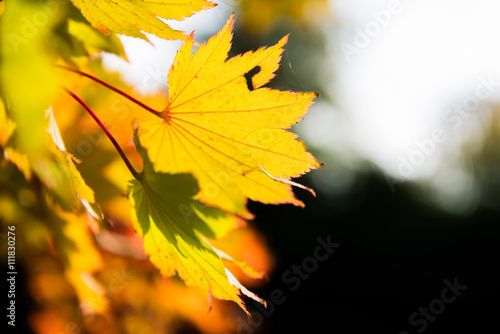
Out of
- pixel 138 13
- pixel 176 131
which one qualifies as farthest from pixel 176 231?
pixel 138 13

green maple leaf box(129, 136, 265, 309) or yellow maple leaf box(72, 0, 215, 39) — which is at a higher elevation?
yellow maple leaf box(72, 0, 215, 39)

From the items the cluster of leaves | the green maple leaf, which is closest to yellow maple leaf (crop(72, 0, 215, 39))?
the cluster of leaves

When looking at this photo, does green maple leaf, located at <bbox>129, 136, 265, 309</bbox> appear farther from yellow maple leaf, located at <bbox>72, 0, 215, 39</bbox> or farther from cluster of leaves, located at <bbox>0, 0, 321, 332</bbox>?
yellow maple leaf, located at <bbox>72, 0, 215, 39</bbox>

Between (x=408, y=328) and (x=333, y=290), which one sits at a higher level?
(x=408, y=328)

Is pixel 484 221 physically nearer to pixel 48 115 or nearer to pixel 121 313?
pixel 121 313

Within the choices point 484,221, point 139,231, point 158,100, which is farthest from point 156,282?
point 484,221
